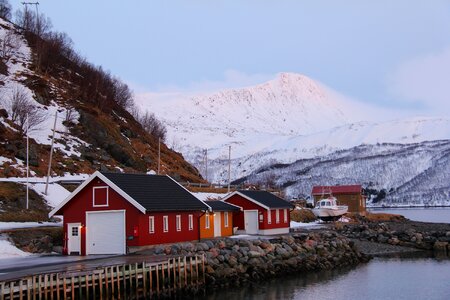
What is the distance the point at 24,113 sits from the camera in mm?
78062

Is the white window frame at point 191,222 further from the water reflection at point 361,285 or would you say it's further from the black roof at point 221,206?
the water reflection at point 361,285

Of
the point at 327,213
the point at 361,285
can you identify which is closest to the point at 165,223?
the point at 361,285

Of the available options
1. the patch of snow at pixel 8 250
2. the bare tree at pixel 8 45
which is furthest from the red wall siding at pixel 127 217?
the bare tree at pixel 8 45

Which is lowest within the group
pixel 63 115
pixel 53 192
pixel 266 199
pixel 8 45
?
pixel 266 199

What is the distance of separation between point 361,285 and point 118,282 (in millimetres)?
15571

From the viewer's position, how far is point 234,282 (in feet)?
116

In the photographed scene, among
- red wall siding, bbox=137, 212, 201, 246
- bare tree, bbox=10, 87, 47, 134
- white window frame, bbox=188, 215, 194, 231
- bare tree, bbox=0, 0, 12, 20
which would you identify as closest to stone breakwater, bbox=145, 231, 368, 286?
red wall siding, bbox=137, 212, 201, 246

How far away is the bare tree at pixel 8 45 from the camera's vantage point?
101 metres

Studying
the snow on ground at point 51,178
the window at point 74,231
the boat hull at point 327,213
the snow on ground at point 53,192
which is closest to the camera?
the window at point 74,231

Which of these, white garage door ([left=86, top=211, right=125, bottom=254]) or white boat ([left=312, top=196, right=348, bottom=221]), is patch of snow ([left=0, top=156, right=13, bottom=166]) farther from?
white boat ([left=312, top=196, right=348, bottom=221])

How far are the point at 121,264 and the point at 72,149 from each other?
48606 mm

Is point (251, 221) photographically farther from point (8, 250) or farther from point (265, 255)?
point (8, 250)

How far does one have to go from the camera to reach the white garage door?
38844mm

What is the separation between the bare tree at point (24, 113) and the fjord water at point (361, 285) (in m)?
47.0
